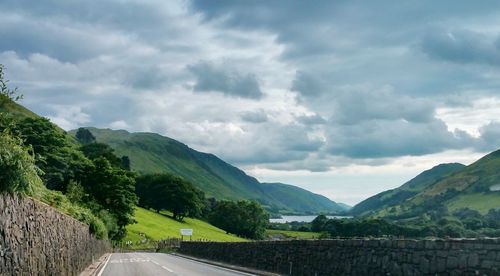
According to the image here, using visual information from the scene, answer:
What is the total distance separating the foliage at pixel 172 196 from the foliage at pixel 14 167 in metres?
135

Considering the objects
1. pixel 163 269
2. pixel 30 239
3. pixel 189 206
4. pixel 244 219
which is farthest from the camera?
pixel 244 219

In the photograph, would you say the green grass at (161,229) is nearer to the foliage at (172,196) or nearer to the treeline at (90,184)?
the foliage at (172,196)

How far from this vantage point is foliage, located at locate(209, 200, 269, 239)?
147 meters

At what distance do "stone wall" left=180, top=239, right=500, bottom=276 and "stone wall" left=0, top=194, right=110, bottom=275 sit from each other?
9.61 meters

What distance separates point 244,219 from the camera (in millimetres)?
148125

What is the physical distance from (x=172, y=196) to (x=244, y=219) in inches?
764

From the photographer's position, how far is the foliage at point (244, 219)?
483 ft

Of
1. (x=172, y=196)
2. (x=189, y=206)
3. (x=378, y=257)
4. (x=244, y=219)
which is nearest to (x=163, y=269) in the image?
(x=378, y=257)

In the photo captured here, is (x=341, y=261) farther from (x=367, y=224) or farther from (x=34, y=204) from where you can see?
(x=367, y=224)

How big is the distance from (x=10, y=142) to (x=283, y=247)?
17.3 meters

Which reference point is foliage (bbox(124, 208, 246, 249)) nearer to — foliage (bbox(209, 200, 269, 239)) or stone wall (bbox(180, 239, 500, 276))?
foliage (bbox(209, 200, 269, 239))

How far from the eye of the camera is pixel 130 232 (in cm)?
10550

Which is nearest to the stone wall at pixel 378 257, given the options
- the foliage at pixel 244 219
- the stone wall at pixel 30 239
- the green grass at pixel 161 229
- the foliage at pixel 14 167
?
the stone wall at pixel 30 239

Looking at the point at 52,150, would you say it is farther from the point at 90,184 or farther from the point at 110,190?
the point at 110,190
